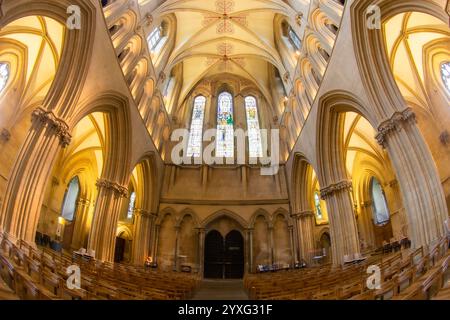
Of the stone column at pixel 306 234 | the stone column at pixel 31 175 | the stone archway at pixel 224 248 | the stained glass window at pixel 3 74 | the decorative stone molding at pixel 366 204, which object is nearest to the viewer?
the stone column at pixel 31 175

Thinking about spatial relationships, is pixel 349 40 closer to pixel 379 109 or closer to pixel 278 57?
pixel 379 109

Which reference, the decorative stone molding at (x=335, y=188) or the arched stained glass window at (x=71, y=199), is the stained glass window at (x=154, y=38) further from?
the decorative stone molding at (x=335, y=188)

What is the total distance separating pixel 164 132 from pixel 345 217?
13352mm

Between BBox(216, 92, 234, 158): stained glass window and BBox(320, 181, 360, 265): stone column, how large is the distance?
31.0ft

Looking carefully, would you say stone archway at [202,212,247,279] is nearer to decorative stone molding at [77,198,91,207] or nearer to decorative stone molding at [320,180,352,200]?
decorative stone molding at [320,180,352,200]

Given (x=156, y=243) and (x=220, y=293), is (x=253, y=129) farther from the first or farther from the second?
(x=220, y=293)

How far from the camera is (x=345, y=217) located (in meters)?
13.5

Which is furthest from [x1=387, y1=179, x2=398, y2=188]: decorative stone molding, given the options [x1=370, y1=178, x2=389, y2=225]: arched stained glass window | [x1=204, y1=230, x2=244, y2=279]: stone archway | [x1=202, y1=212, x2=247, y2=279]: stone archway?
[x1=204, y1=230, x2=244, y2=279]: stone archway

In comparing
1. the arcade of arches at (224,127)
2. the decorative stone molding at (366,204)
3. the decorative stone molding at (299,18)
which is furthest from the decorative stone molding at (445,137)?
the decorative stone molding at (299,18)

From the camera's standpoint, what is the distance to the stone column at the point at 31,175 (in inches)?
323

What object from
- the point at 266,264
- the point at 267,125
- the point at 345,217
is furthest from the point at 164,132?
the point at 345,217

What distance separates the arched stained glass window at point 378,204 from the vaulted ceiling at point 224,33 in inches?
396

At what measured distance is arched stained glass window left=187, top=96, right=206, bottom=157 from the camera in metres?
22.5

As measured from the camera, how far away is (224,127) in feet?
76.8
